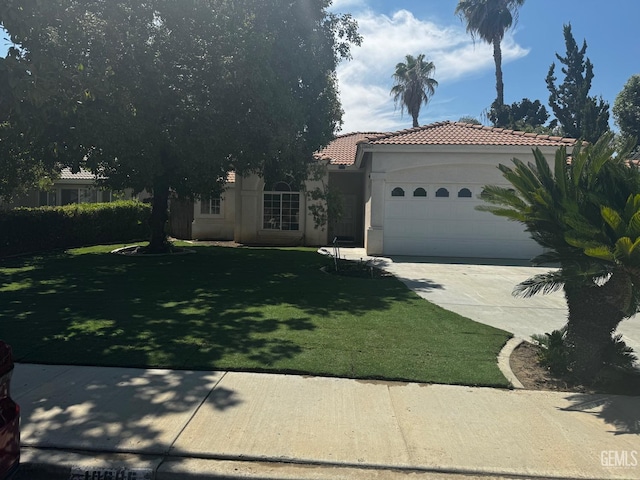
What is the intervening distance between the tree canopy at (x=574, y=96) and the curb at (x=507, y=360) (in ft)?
116

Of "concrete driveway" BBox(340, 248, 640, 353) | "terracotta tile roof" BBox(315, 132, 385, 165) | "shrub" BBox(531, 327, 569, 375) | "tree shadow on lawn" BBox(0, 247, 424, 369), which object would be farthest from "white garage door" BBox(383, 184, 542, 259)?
"shrub" BBox(531, 327, 569, 375)

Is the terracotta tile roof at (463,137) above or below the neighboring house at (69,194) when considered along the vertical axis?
above

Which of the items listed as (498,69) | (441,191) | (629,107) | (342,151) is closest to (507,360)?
(441,191)

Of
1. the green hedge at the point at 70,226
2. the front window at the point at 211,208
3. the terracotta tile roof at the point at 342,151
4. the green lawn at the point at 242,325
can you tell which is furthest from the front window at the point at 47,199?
the green lawn at the point at 242,325

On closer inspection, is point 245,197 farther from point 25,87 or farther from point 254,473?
point 254,473

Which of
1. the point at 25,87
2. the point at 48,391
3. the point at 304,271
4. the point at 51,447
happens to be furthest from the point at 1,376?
the point at 304,271

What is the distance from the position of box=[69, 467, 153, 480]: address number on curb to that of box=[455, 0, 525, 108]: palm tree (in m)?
37.1

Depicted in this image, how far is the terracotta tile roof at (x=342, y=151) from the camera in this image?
2043 cm

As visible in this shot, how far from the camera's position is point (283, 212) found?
20.4 metres

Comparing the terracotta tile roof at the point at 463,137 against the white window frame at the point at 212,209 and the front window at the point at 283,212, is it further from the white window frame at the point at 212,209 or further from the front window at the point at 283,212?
the white window frame at the point at 212,209

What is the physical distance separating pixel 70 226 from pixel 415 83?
32.1 meters

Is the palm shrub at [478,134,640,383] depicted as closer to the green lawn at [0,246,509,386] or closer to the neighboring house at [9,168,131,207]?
the green lawn at [0,246,509,386]

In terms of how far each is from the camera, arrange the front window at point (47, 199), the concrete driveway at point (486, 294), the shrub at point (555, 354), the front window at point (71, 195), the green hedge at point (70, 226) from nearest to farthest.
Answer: the shrub at point (555, 354)
the concrete driveway at point (486, 294)
the green hedge at point (70, 226)
the front window at point (71, 195)
the front window at point (47, 199)

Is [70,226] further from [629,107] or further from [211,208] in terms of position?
[629,107]
